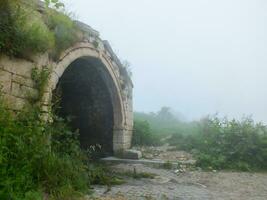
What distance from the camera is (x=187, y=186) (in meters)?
6.69

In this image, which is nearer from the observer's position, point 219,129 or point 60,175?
point 60,175

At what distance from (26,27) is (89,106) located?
18.1 ft

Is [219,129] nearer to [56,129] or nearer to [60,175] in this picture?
[56,129]

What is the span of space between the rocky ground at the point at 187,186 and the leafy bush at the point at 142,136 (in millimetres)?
3233

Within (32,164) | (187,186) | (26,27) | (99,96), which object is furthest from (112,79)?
(32,164)

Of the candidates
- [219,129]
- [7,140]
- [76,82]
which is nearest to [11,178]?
[7,140]

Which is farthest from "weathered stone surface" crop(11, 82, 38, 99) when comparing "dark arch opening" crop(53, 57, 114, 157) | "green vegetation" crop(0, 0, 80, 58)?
"dark arch opening" crop(53, 57, 114, 157)

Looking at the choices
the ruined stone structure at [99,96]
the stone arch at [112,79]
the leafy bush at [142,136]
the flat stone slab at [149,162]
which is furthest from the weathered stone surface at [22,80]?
→ the leafy bush at [142,136]

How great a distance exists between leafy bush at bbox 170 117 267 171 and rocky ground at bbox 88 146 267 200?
2.25 ft

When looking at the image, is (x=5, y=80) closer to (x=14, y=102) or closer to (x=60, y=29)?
(x=14, y=102)

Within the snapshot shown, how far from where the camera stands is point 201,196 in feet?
18.9

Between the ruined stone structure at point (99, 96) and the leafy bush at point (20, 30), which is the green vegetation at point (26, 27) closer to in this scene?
the leafy bush at point (20, 30)

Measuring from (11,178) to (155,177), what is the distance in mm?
3735

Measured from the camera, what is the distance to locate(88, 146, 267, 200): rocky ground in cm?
557
